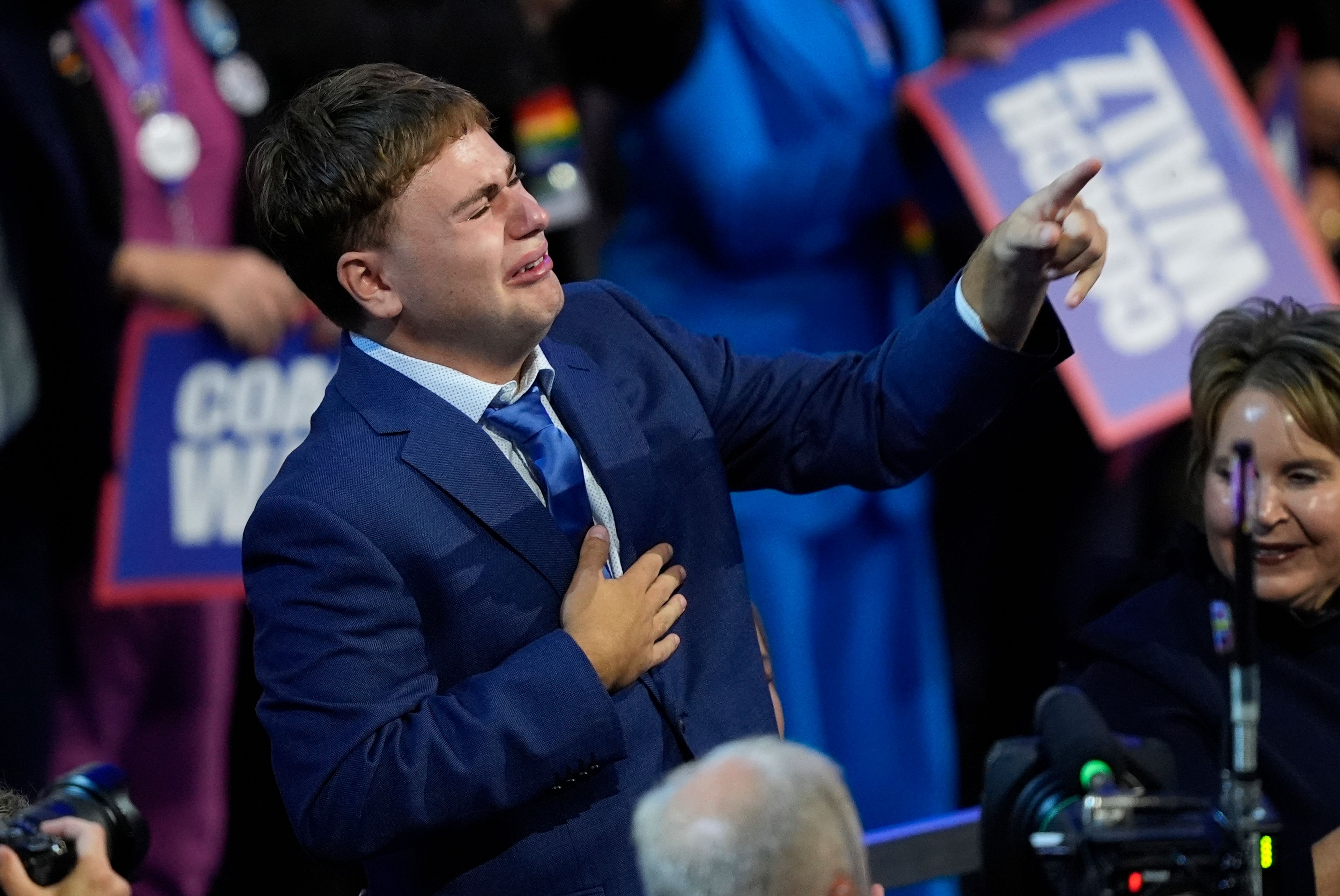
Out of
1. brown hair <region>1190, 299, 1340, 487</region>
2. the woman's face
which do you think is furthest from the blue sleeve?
Answer: the woman's face

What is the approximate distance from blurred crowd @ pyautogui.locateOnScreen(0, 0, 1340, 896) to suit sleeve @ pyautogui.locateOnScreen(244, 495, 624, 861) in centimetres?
125

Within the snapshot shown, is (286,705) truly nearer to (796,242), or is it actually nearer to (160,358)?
(160,358)

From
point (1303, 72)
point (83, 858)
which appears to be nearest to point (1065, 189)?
point (83, 858)

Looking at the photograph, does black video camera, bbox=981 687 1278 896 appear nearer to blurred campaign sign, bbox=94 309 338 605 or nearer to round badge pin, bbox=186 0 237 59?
blurred campaign sign, bbox=94 309 338 605

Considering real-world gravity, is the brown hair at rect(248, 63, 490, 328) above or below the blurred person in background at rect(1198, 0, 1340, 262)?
above

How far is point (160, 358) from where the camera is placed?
2908mm

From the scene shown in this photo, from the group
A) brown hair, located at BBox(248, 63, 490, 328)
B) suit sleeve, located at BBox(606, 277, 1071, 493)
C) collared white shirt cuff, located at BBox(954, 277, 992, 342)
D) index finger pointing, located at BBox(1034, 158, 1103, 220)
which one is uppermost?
brown hair, located at BBox(248, 63, 490, 328)

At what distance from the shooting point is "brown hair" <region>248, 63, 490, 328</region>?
173 cm

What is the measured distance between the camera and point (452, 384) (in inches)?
70.7

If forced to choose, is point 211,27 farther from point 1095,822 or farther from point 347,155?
point 1095,822

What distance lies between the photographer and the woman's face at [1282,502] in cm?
198

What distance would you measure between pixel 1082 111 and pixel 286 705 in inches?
77.0

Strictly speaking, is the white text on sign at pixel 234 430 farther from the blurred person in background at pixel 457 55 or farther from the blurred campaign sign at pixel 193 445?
the blurred person in background at pixel 457 55

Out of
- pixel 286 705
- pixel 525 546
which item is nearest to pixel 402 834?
pixel 286 705
